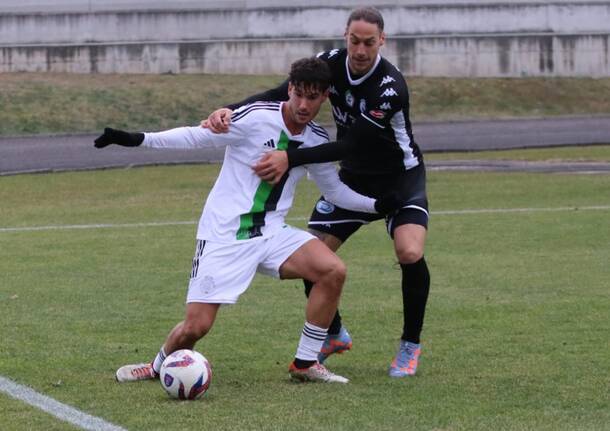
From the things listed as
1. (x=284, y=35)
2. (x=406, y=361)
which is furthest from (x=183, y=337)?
(x=284, y=35)

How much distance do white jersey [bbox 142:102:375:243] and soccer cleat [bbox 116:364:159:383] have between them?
33.3 inches

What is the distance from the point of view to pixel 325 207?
8.27 m

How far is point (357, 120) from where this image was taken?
7.65 m

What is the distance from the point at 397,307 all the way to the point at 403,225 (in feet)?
8.12

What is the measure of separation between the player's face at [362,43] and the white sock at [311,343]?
5.03 feet

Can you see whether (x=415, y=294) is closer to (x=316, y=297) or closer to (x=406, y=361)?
(x=406, y=361)

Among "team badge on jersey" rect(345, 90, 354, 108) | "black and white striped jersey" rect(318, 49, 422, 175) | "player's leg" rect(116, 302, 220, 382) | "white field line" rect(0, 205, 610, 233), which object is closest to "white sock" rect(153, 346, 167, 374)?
"player's leg" rect(116, 302, 220, 382)

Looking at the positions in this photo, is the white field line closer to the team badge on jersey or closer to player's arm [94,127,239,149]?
the team badge on jersey

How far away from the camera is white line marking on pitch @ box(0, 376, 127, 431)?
635 cm

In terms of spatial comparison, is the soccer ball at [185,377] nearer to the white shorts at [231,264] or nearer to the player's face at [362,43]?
the white shorts at [231,264]

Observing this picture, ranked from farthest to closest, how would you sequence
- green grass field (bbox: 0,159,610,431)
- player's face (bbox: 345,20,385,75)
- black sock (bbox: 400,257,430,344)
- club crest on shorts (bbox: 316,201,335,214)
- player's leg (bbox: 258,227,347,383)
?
club crest on shorts (bbox: 316,201,335,214)
black sock (bbox: 400,257,430,344)
player's face (bbox: 345,20,385,75)
player's leg (bbox: 258,227,347,383)
green grass field (bbox: 0,159,610,431)

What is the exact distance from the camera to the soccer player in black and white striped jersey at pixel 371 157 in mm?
7453

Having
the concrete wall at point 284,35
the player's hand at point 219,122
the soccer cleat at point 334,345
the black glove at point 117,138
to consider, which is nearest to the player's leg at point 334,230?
the soccer cleat at point 334,345

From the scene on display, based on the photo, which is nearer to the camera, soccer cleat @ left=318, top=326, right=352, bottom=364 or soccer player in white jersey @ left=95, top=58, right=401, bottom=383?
soccer player in white jersey @ left=95, top=58, right=401, bottom=383
